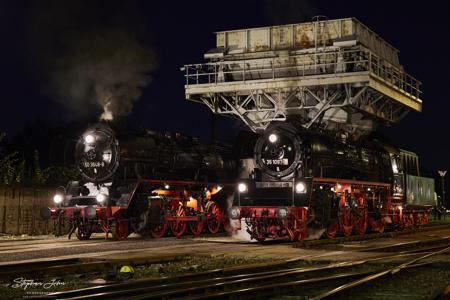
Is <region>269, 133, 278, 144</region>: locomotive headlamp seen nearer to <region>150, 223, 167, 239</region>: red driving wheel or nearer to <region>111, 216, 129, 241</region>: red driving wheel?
<region>150, 223, 167, 239</region>: red driving wheel

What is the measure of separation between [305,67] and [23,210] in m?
13.0

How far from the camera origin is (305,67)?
→ 26375mm

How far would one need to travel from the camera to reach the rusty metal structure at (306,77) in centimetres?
2534

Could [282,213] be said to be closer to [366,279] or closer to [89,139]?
[89,139]

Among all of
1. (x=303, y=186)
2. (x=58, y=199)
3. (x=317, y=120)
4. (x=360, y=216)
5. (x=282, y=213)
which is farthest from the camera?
(x=317, y=120)

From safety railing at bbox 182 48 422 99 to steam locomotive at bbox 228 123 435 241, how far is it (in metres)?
7.21

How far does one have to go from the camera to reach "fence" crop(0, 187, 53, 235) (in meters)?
19.3

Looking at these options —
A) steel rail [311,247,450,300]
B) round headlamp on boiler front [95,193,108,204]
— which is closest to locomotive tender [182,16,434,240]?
round headlamp on boiler front [95,193,108,204]

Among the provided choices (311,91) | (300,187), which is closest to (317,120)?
(311,91)

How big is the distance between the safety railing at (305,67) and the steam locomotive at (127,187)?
30.1ft

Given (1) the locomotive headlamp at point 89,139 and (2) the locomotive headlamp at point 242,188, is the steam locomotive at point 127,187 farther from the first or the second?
(2) the locomotive headlamp at point 242,188

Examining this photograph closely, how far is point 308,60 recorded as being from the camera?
1038 inches

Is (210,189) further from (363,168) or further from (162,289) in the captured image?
(162,289)

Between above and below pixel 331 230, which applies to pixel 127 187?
above
